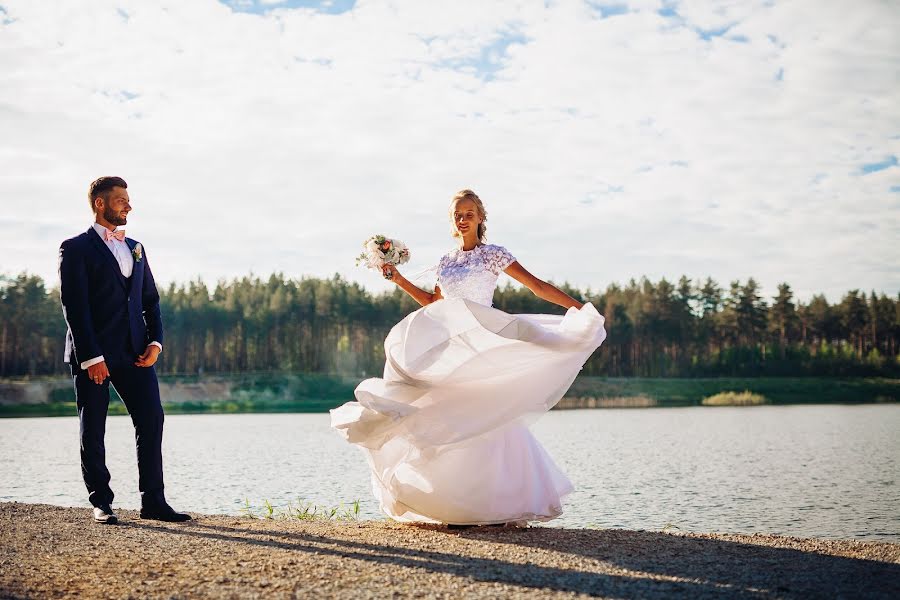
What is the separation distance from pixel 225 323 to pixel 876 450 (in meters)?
62.5

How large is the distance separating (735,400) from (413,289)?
223 ft

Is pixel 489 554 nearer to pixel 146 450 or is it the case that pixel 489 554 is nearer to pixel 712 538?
pixel 712 538

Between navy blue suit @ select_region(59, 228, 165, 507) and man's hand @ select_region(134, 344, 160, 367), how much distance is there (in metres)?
0.05

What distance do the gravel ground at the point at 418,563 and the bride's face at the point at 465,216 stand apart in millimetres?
2624

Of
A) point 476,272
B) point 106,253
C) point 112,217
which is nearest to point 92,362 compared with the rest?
point 106,253

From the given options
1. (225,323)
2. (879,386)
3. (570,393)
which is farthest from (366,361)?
(879,386)

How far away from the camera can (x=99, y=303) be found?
7.86 metres

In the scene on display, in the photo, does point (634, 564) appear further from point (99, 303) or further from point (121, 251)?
point (121, 251)

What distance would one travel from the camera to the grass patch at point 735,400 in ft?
231

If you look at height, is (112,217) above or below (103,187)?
below

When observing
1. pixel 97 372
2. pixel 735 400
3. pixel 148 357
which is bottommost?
pixel 735 400

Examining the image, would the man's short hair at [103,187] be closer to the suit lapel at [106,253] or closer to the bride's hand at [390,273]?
the suit lapel at [106,253]

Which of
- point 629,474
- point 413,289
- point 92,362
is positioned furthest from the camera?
point 629,474

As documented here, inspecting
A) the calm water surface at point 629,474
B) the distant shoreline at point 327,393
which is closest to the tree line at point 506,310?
the distant shoreline at point 327,393
